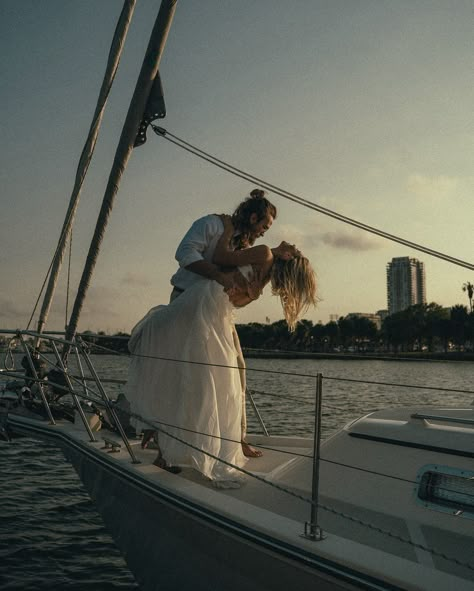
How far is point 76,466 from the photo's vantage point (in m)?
4.95

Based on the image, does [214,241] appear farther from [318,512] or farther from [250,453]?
[318,512]

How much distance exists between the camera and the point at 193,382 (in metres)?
3.88

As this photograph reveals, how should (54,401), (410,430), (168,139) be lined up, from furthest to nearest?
(54,401) → (168,139) → (410,430)

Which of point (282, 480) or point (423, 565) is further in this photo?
point (282, 480)

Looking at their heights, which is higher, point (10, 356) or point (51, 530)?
point (10, 356)

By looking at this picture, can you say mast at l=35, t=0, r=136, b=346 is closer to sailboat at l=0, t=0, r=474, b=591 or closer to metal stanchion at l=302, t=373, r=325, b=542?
sailboat at l=0, t=0, r=474, b=591

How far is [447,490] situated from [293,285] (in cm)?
172

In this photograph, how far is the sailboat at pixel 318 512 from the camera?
2525 mm

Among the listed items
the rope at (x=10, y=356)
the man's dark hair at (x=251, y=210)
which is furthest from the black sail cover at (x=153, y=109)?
the rope at (x=10, y=356)

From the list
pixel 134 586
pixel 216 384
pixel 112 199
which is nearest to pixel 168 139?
pixel 112 199

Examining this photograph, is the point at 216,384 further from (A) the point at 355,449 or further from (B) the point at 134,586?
(B) the point at 134,586

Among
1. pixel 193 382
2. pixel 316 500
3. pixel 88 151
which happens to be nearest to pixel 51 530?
pixel 193 382

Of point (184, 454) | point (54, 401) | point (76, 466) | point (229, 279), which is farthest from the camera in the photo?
point (54, 401)

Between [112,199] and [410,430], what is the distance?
152 inches
